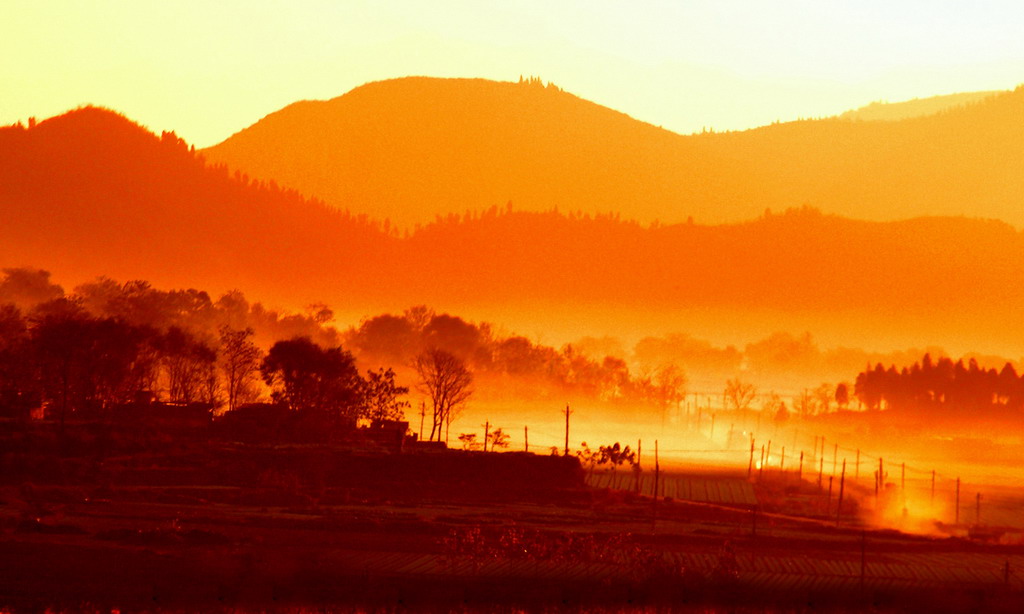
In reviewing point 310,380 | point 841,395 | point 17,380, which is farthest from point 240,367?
point 841,395

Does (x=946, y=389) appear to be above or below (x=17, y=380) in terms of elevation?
above

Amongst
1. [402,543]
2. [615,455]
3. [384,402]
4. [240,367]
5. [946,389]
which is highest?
[946,389]

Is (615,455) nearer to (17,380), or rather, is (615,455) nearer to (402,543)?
(402,543)

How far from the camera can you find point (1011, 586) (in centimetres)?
6588

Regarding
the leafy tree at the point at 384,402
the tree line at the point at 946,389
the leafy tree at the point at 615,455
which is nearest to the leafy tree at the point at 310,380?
the leafy tree at the point at 384,402

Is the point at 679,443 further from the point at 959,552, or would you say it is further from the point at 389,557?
the point at 389,557

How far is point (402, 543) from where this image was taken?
68438 mm

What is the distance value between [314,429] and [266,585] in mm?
51396

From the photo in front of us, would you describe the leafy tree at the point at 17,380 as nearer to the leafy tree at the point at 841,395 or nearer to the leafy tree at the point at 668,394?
the leafy tree at the point at 668,394

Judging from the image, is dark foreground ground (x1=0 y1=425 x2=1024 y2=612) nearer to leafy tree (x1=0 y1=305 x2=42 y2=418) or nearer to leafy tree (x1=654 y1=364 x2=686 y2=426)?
leafy tree (x1=0 y1=305 x2=42 y2=418)

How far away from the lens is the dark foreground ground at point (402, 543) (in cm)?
5591

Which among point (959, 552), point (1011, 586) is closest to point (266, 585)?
point (1011, 586)

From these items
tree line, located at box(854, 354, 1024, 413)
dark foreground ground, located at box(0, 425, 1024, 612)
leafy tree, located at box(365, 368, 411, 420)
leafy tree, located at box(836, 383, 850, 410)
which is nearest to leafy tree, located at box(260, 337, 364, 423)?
leafy tree, located at box(365, 368, 411, 420)

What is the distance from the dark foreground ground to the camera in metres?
55.9
